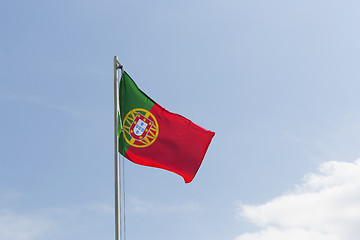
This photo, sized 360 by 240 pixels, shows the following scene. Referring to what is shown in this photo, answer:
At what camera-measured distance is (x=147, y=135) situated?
17.5 meters

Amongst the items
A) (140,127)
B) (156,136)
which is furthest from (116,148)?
(156,136)

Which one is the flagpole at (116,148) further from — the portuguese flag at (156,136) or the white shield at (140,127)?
the white shield at (140,127)

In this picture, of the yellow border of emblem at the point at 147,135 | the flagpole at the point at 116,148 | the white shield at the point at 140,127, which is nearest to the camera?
the flagpole at the point at 116,148

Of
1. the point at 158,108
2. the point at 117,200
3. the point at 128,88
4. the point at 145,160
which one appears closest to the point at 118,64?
the point at 128,88

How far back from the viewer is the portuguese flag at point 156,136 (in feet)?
56.5

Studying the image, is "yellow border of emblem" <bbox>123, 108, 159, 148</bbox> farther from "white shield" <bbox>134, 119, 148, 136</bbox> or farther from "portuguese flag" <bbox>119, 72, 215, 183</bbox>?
"white shield" <bbox>134, 119, 148, 136</bbox>

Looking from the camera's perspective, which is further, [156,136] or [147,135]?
[156,136]

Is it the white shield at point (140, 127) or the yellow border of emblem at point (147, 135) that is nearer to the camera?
the yellow border of emblem at point (147, 135)

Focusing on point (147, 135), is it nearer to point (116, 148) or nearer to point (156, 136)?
point (156, 136)

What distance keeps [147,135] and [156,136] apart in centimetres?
36

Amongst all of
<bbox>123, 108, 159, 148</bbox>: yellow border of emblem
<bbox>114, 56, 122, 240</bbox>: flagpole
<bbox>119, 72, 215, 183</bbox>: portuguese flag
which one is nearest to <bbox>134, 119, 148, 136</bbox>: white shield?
<bbox>119, 72, 215, 183</bbox>: portuguese flag

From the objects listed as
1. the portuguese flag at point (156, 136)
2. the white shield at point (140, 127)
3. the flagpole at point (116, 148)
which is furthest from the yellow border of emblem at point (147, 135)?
the flagpole at point (116, 148)

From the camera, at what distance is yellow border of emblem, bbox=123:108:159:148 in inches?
677

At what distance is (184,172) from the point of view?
17438 millimetres
